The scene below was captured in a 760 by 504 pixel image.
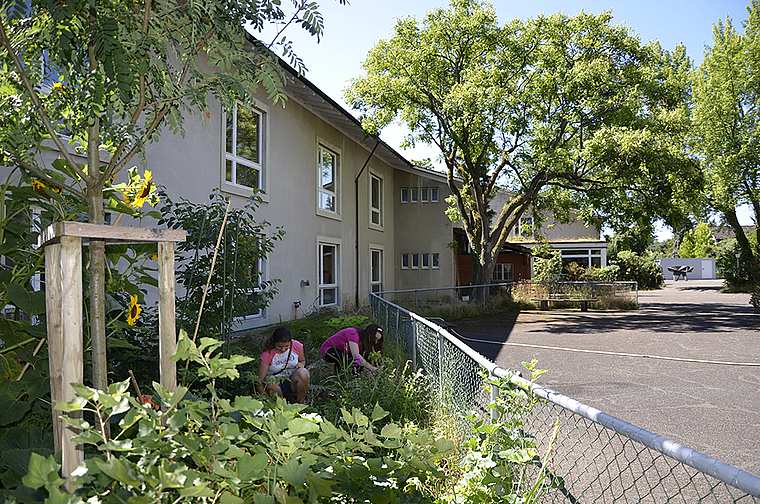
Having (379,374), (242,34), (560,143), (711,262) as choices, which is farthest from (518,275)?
(711,262)

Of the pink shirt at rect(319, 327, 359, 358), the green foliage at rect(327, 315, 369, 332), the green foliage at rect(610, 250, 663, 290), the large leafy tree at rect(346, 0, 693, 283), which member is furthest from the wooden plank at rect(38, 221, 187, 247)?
the green foliage at rect(610, 250, 663, 290)

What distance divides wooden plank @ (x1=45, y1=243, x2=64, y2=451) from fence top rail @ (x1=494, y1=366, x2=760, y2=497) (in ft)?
5.70

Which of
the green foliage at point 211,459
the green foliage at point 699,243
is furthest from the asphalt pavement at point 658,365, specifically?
the green foliage at point 699,243

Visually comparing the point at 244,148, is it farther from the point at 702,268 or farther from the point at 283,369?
the point at 702,268

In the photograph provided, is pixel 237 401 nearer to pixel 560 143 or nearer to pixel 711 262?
pixel 560 143

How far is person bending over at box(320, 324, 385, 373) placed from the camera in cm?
630

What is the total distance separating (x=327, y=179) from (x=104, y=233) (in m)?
14.3

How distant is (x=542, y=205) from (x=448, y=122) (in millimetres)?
7120

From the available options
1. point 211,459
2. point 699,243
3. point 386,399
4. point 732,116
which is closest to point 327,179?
point 386,399

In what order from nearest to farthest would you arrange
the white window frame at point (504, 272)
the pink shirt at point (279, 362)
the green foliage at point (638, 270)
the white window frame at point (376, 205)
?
the pink shirt at point (279, 362)
the white window frame at point (376, 205)
the white window frame at point (504, 272)
the green foliage at point (638, 270)

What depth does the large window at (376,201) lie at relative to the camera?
20453 millimetres

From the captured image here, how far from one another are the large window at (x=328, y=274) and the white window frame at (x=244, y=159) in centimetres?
403

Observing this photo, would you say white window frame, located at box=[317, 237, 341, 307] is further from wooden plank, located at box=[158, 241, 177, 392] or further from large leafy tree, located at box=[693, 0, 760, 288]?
large leafy tree, located at box=[693, 0, 760, 288]

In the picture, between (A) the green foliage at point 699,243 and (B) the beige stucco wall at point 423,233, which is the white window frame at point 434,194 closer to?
(B) the beige stucco wall at point 423,233
